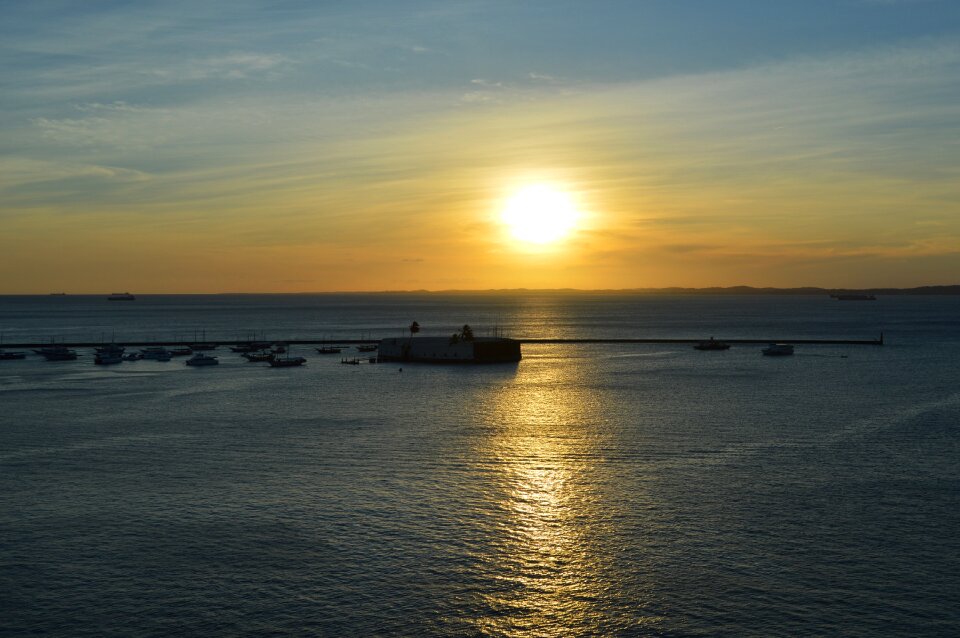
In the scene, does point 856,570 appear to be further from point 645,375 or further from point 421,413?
point 645,375

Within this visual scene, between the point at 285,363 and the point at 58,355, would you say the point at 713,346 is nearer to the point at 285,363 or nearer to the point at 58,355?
the point at 285,363

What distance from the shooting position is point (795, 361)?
152 meters

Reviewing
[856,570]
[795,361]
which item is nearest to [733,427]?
[856,570]

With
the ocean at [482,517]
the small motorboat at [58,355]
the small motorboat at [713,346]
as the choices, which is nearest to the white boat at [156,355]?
the small motorboat at [58,355]

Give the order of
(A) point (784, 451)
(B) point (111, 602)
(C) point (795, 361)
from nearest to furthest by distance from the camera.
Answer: (B) point (111, 602) → (A) point (784, 451) → (C) point (795, 361)

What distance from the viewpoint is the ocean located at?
36.2 metres

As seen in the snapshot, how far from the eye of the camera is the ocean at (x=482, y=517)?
36219mm

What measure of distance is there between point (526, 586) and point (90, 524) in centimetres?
2676

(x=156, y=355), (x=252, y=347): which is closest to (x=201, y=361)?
(x=156, y=355)

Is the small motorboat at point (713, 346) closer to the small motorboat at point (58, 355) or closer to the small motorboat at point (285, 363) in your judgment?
the small motorboat at point (285, 363)

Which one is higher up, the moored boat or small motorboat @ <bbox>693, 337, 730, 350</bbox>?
small motorboat @ <bbox>693, 337, 730, 350</bbox>

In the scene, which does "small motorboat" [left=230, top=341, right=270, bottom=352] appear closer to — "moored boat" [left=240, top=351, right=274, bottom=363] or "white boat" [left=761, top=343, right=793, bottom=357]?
"moored boat" [left=240, top=351, right=274, bottom=363]

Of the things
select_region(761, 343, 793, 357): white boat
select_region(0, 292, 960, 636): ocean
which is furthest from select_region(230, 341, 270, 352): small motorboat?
select_region(761, 343, 793, 357): white boat

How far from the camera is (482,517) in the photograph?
49281 millimetres
